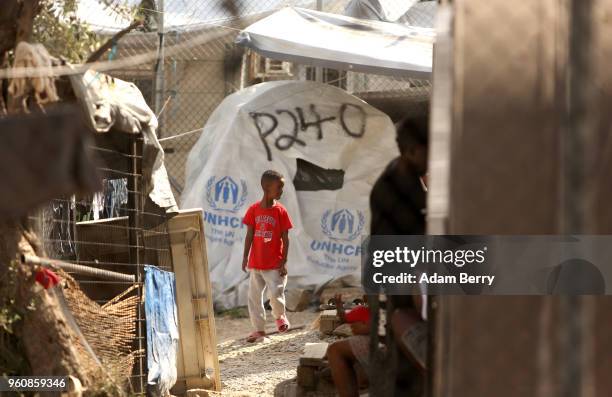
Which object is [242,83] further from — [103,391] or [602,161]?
[602,161]

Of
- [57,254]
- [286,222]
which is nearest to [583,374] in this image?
[57,254]

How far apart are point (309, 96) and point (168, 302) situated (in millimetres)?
6326

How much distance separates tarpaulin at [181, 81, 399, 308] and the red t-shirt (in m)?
2.27

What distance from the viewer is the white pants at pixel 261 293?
385 inches

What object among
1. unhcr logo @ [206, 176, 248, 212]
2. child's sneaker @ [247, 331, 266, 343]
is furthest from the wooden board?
unhcr logo @ [206, 176, 248, 212]

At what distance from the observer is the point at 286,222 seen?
9.77 metres

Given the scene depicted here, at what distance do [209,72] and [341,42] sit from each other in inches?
177

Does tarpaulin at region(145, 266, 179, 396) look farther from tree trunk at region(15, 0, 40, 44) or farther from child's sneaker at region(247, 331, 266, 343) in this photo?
child's sneaker at region(247, 331, 266, 343)

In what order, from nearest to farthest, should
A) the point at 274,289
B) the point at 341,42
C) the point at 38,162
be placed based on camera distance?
the point at 38,162 < the point at 274,289 < the point at 341,42

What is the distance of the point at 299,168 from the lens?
1265 centimetres

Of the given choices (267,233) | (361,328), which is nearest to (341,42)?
(267,233)

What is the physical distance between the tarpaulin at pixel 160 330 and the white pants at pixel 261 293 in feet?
9.73

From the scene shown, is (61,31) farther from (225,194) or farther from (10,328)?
(225,194)

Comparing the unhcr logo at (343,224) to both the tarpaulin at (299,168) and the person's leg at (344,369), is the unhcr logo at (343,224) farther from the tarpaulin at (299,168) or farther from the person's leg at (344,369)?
the person's leg at (344,369)
